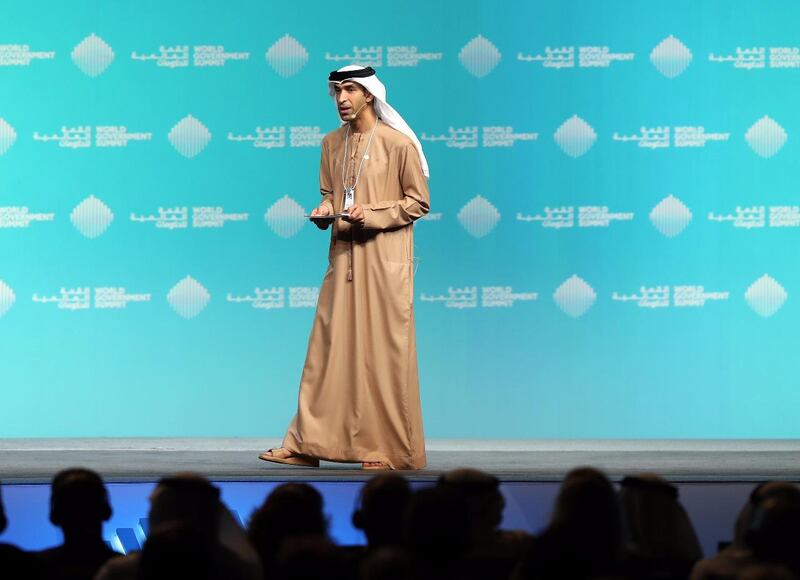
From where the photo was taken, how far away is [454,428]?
712 cm

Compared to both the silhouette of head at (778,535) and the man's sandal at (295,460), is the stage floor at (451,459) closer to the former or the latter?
the man's sandal at (295,460)

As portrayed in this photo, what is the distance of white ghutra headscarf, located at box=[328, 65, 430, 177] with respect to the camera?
4.98m

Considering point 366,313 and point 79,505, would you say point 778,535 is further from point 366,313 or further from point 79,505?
point 366,313

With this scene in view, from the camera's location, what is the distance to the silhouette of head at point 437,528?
236 centimetres

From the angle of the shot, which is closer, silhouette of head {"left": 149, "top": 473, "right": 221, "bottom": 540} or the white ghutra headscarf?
silhouette of head {"left": 149, "top": 473, "right": 221, "bottom": 540}

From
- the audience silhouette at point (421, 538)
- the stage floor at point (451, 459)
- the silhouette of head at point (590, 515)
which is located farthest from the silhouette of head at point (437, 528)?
the stage floor at point (451, 459)

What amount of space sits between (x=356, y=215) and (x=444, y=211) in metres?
2.23

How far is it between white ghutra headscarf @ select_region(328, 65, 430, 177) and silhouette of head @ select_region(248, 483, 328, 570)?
2.49 meters

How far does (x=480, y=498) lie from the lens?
2.80 meters

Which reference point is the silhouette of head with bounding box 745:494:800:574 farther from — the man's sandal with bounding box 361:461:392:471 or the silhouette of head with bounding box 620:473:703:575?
the man's sandal with bounding box 361:461:392:471

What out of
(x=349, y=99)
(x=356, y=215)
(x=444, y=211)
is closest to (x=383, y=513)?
(x=356, y=215)

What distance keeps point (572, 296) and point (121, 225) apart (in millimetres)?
2391

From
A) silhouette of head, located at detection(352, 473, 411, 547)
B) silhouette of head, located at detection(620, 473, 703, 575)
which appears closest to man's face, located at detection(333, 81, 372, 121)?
Result: silhouette of head, located at detection(620, 473, 703, 575)

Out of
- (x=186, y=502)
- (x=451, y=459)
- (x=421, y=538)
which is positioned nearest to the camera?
(x=421, y=538)
